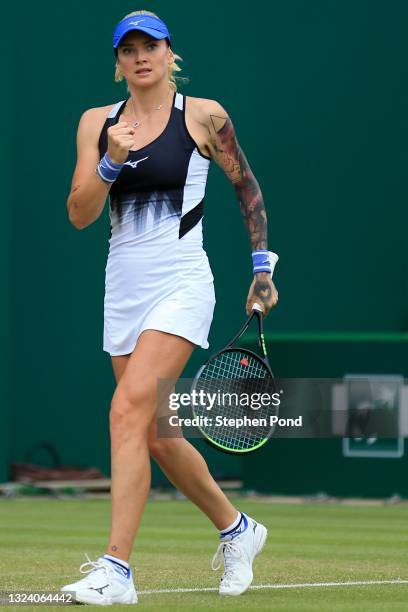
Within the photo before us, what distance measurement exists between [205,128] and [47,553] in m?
2.86

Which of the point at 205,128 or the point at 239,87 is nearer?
the point at 205,128

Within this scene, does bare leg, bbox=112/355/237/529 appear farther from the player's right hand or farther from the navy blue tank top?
the player's right hand

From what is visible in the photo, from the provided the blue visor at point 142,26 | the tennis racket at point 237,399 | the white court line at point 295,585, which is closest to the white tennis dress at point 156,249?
the tennis racket at point 237,399

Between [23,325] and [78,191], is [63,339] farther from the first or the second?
[78,191]

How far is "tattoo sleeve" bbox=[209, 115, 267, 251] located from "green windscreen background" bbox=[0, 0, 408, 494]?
28.8ft

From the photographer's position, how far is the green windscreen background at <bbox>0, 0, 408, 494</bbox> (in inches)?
595

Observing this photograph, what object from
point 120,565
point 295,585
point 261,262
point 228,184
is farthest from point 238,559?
point 228,184

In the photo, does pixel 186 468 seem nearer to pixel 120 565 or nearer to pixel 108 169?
pixel 120 565

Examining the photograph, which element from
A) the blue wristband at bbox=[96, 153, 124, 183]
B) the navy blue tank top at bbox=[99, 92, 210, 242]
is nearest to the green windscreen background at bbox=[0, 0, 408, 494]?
the navy blue tank top at bbox=[99, 92, 210, 242]

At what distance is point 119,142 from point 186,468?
3.85 ft

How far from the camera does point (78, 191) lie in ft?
18.5

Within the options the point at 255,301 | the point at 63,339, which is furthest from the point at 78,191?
the point at 63,339

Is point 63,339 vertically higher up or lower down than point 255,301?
lower down

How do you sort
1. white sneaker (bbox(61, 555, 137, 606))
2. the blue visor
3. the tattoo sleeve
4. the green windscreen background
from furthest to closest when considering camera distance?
the green windscreen background
the tattoo sleeve
the blue visor
white sneaker (bbox(61, 555, 137, 606))
